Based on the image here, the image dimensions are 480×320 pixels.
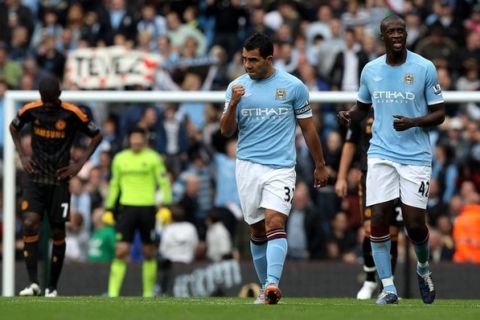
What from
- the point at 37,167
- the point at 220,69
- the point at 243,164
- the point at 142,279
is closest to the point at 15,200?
the point at 142,279

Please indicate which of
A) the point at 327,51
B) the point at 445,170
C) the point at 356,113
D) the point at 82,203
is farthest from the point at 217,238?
the point at 356,113

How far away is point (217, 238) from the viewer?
19469 millimetres

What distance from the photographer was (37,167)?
15.4m

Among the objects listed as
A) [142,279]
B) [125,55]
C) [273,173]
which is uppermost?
[125,55]

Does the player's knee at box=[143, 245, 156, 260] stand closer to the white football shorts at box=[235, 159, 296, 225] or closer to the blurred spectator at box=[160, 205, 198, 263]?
the blurred spectator at box=[160, 205, 198, 263]

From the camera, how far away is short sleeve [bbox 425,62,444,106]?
12.6 metres

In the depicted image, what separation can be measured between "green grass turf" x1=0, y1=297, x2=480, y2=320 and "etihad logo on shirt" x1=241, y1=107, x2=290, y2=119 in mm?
1646

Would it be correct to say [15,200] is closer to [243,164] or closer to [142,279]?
[142,279]

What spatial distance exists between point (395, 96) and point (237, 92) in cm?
144

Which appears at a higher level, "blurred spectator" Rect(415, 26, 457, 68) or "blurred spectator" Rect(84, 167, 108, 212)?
"blurred spectator" Rect(415, 26, 457, 68)

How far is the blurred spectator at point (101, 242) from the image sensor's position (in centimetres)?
1973

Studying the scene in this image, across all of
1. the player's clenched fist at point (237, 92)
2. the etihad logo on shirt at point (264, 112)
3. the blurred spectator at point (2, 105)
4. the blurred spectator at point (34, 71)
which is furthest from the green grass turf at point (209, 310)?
the blurred spectator at point (34, 71)

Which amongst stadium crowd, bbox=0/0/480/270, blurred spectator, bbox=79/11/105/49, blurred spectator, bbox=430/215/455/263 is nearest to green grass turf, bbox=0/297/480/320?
stadium crowd, bbox=0/0/480/270

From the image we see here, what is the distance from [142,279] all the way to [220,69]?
540 centimetres
